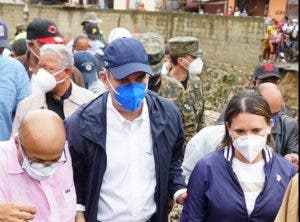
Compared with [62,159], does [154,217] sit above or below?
below

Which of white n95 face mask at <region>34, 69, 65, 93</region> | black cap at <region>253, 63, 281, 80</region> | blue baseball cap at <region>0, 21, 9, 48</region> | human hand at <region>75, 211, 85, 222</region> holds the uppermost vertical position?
blue baseball cap at <region>0, 21, 9, 48</region>

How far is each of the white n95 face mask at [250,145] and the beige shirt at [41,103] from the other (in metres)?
1.33

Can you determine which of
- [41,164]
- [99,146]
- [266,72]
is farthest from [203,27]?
[41,164]

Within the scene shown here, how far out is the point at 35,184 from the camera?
7.73 ft

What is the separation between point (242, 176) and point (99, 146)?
796 millimetres

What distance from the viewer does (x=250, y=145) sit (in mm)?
2619

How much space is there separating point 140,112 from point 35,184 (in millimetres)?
725

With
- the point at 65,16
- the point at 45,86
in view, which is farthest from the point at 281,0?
the point at 45,86

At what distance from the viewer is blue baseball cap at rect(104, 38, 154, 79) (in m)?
2.66

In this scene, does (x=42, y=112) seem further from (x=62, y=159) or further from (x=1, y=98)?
(x=1, y=98)

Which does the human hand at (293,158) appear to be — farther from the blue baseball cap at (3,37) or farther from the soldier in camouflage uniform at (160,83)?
the blue baseball cap at (3,37)

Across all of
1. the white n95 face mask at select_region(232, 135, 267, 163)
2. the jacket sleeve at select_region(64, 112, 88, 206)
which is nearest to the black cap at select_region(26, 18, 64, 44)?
the jacket sleeve at select_region(64, 112, 88, 206)

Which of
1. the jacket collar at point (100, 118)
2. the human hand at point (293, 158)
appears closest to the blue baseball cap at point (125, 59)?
the jacket collar at point (100, 118)

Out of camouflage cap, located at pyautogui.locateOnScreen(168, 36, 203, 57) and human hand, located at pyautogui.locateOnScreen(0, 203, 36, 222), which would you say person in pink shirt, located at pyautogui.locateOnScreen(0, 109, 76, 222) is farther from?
camouflage cap, located at pyautogui.locateOnScreen(168, 36, 203, 57)
